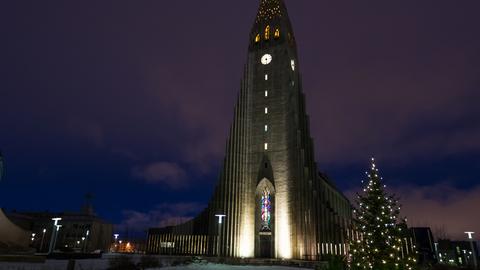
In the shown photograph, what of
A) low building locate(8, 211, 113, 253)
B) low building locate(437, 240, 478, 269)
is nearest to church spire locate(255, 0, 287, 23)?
low building locate(8, 211, 113, 253)

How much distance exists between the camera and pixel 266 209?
4891 cm

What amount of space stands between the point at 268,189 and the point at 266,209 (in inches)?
118

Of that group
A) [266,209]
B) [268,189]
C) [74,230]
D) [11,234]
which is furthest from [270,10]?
[74,230]

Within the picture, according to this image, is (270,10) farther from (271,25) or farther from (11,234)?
(11,234)

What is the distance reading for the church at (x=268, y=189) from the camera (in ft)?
144

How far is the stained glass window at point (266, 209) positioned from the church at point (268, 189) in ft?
0.47

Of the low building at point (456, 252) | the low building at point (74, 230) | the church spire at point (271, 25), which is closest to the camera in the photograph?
the church spire at point (271, 25)

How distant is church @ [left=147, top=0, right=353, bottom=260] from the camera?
144 ft

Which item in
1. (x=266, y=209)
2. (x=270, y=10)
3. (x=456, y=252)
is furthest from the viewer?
(x=456, y=252)

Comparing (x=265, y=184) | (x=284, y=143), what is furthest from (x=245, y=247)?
(x=284, y=143)

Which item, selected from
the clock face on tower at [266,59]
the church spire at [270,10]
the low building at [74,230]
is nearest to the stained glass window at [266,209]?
the clock face on tower at [266,59]

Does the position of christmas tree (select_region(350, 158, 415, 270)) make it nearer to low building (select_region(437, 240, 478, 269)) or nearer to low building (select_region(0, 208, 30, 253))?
low building (select_region(0, 208, 30, 253))

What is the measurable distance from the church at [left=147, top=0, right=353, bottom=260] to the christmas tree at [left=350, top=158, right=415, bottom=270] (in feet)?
78.5

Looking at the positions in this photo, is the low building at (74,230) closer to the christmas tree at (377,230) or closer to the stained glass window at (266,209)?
the stained glass window at (266,209)
